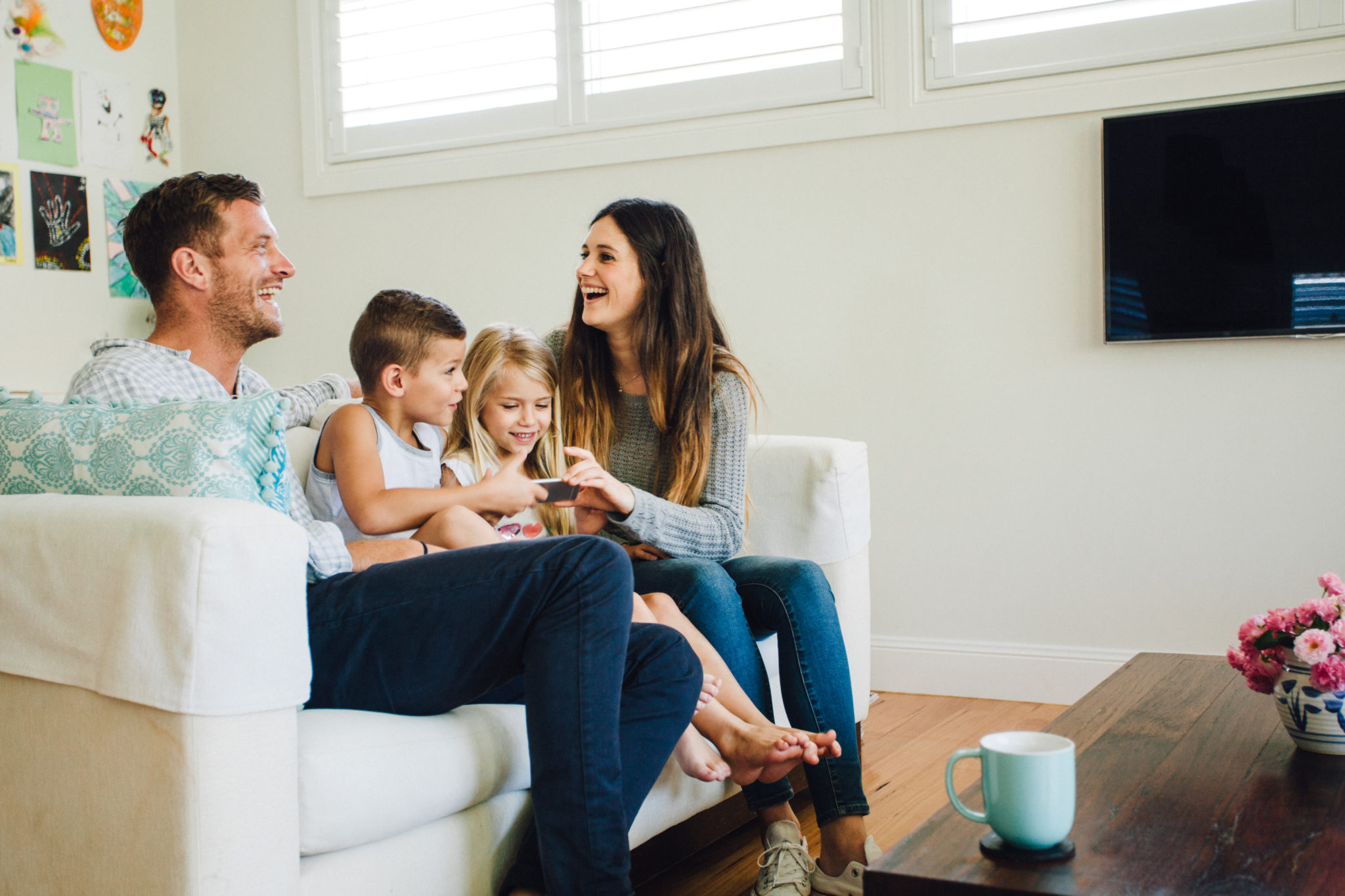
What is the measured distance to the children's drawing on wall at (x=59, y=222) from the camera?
3.20 meters

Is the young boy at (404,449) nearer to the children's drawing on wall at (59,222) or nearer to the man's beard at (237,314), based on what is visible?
the man's beard at (237,314)

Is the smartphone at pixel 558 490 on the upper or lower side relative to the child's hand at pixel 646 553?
upper

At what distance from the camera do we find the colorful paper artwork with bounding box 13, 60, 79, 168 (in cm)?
315

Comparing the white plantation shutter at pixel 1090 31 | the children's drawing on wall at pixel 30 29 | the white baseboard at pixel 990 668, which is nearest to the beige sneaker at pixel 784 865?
the white baseboard at pixel 990 668

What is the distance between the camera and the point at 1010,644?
2.77 meters

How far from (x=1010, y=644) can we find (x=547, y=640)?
182cm

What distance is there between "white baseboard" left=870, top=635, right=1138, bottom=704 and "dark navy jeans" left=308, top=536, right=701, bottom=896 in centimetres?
170

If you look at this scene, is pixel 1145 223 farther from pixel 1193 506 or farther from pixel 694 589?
pixel 694 589

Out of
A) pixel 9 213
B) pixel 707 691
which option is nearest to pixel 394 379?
pixel 707 691

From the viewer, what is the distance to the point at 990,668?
2783mm

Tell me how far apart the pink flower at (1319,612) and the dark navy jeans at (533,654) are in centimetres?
80

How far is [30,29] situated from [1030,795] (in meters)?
3.41

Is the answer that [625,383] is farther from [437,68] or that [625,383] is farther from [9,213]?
[9,213]

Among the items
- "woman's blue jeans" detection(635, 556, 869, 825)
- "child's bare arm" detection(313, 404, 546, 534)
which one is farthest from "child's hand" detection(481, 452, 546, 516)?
"woman's blue jeans" detection(635, 556, 869, 825)
